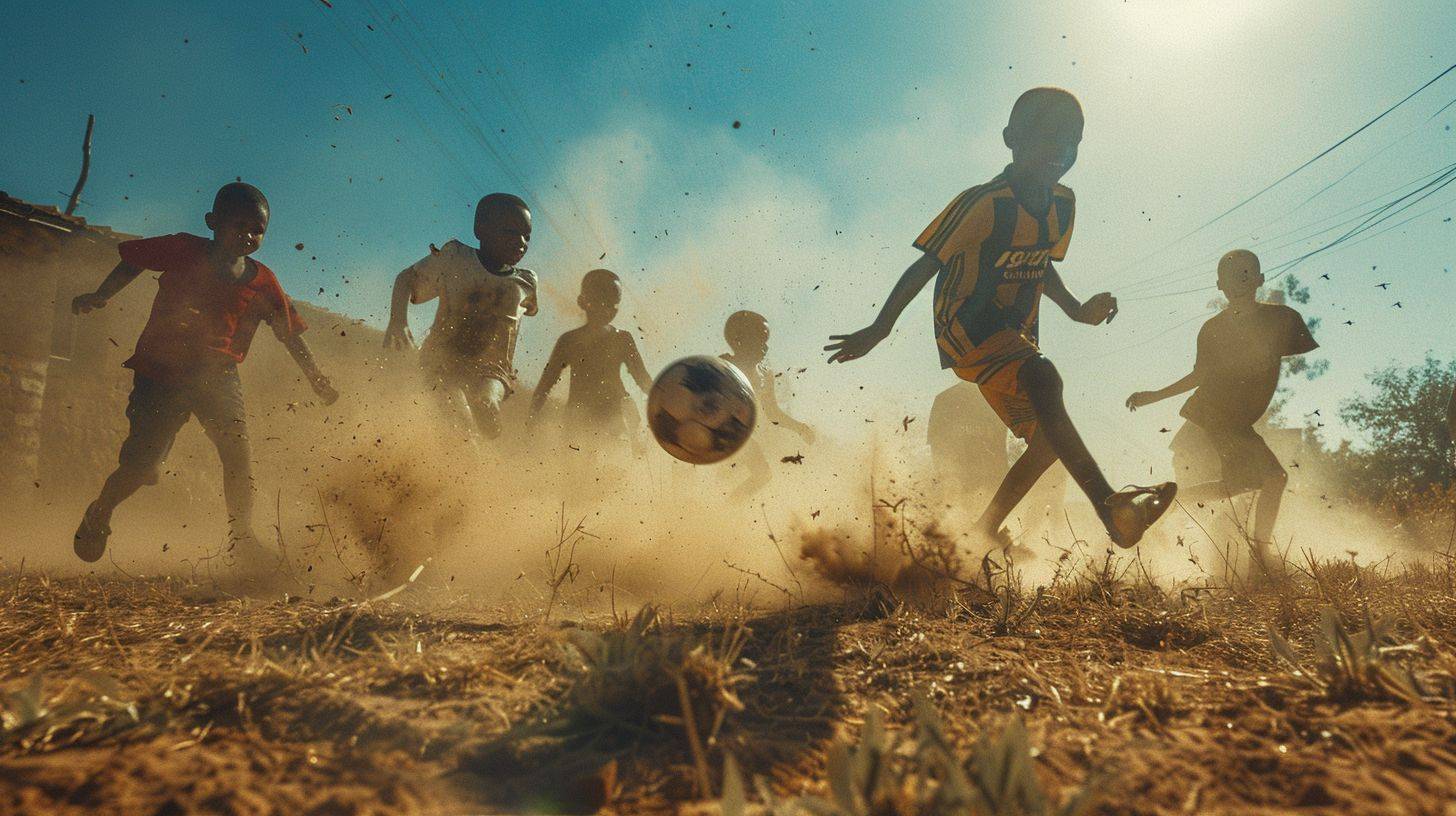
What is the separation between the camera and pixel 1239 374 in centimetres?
582

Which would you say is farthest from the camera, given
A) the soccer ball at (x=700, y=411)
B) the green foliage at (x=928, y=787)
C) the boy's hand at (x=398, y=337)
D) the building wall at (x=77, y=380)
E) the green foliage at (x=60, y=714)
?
the building wall at (x=77, y=380)

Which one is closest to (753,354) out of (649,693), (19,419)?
(649,693)

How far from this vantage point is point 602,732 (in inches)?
57.9

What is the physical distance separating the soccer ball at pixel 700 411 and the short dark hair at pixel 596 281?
3.27 metres

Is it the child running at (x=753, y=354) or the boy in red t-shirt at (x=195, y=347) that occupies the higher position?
the child running at (x=753, y=354)

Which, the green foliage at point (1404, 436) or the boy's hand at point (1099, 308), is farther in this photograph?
the green foliage at point (1404, 436)

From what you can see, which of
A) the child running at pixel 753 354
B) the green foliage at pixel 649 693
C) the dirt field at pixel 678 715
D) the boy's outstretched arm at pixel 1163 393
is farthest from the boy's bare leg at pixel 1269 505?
the green foliage at pixel 649 693

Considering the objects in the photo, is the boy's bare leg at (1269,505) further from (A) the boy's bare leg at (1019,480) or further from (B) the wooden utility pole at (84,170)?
(B) the wooden utility pole at (84,170)

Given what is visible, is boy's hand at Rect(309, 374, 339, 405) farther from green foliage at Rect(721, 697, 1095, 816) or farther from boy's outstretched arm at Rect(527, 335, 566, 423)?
green foliage at Rect(721, 697, 1095, 816)

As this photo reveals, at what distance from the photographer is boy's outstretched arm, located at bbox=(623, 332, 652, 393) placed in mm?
6610

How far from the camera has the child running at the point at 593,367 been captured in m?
6.45

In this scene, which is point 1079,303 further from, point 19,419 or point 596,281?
point 19,419

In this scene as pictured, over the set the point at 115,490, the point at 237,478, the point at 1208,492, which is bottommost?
the point at 115,490

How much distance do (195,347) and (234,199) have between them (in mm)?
1012
